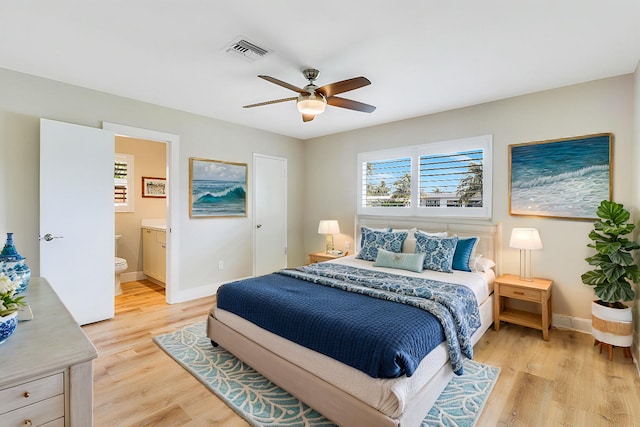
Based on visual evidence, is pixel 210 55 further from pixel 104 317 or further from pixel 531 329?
pixel 531 329

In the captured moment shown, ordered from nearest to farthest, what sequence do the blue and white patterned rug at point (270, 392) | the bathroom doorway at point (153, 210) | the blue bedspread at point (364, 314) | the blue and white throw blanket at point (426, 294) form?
the blue bedspread at point (364, 314)
the blue and white patterned rug at point (270, 392)
the blue and white throw blanket at point (426, 294)
the bathroom doorway at point (153, 210)

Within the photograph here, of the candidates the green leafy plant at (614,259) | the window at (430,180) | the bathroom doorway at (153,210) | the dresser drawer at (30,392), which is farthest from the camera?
the bathroom doorway at (153,210)

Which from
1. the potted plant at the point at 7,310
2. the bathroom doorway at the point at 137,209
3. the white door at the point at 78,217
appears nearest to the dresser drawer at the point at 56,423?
the potted plant at the point at 7,310

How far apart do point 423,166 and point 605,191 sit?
1.87 meters

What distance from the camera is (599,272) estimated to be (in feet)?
9.02

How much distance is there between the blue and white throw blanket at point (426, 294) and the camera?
6.95 feet

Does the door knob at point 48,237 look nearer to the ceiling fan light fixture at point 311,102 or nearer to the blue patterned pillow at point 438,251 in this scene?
the ceiling fan light fixture at point 311,102

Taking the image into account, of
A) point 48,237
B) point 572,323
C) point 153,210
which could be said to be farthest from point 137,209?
point 572,323

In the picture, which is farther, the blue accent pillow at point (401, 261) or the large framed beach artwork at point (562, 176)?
the blue accent pillow at point (401, 261)

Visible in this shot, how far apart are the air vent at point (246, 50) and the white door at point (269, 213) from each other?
8.10ft

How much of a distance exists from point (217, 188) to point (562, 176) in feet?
13.7

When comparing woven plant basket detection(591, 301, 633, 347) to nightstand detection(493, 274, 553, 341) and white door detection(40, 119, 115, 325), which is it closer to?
nightstand detection(493, 274, 553, 341)

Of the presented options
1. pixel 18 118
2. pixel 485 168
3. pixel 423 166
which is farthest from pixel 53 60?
pixel 485 168

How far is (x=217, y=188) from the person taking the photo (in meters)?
4.54
